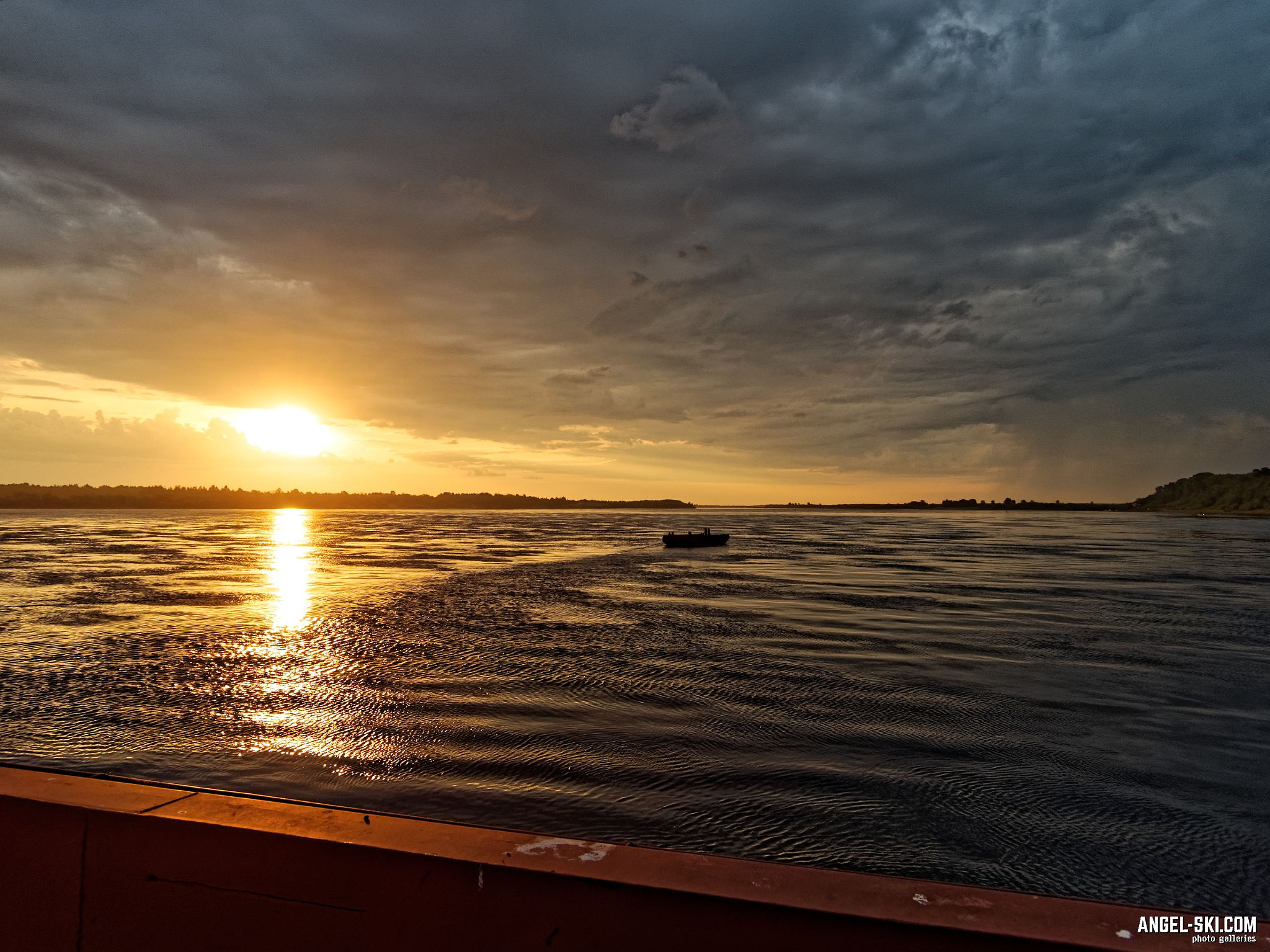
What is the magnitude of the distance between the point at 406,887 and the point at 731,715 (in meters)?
8.93

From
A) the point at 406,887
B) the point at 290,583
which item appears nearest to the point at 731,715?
the point at 406,887

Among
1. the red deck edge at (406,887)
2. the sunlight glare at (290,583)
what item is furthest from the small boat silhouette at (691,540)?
the red deck edge at (406,887)

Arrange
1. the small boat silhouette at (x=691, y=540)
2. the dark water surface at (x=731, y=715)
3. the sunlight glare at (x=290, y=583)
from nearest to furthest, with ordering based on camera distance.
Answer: the dark water surface at (x=731, y=715), the sunlight glare at (x=290, y=583), the small boat silhouette at (x=691, y=540)

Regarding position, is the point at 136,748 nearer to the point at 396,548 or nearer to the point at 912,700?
the point at 912,700

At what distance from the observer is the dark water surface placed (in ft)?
22.5

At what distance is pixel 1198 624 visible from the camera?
19.9 meters

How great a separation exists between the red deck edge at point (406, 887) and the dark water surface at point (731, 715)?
4350mm

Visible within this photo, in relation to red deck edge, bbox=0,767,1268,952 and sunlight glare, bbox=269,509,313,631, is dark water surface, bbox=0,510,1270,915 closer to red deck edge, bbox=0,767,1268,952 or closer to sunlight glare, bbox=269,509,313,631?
sunlight glare, bbox=269,509,313,631

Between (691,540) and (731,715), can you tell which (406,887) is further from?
(691,540)

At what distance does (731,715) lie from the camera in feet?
35.4

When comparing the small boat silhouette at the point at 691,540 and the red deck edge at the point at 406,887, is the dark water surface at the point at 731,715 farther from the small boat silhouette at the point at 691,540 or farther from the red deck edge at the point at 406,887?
the small boat silhouette at the point at 691,540

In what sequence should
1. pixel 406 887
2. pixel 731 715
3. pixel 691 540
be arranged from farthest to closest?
pixel 691 540 < pixel 731 715 < pixel 406 887

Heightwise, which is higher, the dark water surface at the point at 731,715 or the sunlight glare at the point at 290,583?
the dark water surface at the point at 731,715

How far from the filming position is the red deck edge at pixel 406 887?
2145 mm
